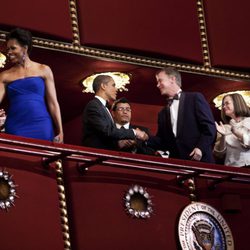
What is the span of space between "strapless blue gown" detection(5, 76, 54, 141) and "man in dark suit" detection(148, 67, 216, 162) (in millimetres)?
946

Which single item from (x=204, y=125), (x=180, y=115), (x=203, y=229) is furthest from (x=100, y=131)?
(x=203, y=229)

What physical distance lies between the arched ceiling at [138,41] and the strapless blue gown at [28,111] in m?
1.25

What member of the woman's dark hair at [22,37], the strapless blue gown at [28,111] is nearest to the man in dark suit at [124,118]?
the strapless blue gown at [28,111]

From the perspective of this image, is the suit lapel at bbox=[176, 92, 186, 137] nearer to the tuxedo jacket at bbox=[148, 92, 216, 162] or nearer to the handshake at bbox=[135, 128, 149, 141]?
the tuxedo jacket at bbox=[148, 92, 216, 162]

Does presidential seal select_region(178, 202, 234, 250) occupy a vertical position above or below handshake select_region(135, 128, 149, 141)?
below

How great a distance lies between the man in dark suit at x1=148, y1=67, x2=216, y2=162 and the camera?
694cm

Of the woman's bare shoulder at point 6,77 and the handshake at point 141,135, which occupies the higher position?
the woman's bare shoulder at point 6,77

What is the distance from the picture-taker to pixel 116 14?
8508mm

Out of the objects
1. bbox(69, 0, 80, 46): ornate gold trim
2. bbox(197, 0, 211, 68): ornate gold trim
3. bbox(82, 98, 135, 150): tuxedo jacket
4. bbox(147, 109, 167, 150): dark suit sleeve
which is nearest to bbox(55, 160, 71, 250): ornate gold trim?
bbox(82, 98, 135, 150): tuxedo jacket

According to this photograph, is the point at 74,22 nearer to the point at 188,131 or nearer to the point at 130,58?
the point at 130,58

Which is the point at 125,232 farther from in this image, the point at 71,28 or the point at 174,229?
the point at 71,28

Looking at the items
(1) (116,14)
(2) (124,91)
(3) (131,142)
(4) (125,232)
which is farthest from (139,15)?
(4) (125,232)

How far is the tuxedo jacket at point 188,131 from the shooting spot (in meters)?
6.95

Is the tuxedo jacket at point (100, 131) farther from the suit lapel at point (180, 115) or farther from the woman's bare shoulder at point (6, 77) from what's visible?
the woman's bare shoulder at point (6, 77)
